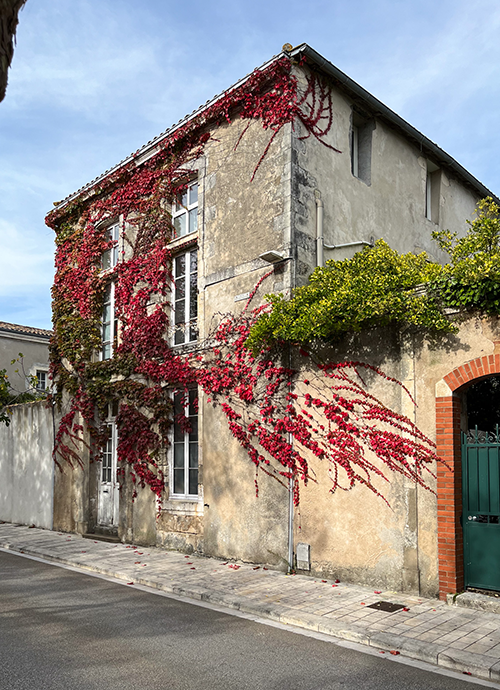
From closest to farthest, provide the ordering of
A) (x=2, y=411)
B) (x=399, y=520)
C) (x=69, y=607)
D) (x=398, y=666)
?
(x=398, y=666)
(x=69, y=607)
(x=399, y=520)
(x=2, y=411)

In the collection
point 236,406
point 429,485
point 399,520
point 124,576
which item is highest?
point 236,406

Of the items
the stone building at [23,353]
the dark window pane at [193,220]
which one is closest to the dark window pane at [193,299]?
the dark window pane at [193,220]

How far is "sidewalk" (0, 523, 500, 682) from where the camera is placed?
17.8 ft

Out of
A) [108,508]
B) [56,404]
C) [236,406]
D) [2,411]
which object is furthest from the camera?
[2,411]

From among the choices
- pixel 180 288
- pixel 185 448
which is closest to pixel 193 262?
pixel 180 288

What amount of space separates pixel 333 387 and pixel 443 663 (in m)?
4.03

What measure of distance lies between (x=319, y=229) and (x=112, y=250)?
5870mm

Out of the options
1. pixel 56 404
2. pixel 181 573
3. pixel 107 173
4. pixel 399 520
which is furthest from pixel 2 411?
pixel 399 520

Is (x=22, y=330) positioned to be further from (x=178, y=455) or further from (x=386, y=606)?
(x=386, y=606)

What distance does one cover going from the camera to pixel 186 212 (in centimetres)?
1188

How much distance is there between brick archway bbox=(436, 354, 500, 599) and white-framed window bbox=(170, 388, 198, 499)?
4.94m

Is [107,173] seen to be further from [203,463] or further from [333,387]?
[333,387]

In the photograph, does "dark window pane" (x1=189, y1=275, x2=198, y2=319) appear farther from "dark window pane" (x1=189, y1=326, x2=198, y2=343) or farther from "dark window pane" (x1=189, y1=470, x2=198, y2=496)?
"dark window pane" (x1=189, y1=470, x2=198, y2=496)

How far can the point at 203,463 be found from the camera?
10.5 m
